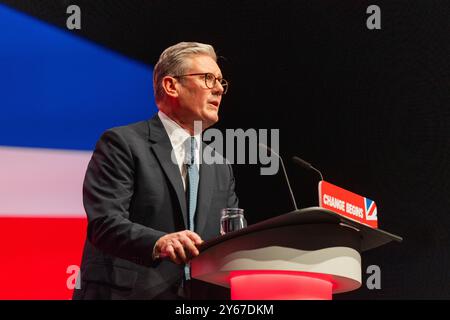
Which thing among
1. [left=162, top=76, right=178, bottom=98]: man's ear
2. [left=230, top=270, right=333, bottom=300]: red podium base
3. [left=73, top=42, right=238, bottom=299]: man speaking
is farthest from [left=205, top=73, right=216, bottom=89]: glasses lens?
[left=230, top=270, right=333, bottom=300]: red podium base

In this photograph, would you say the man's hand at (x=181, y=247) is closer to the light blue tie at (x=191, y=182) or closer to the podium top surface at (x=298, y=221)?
the podium top surface at (x=298, y=221)

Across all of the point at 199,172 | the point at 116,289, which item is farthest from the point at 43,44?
the point at 116,289

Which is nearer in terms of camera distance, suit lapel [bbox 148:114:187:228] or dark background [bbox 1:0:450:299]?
suit lapel [bbox 148:114:187:228]

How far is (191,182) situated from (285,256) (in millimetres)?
683

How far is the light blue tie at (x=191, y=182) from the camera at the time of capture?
2279 mm

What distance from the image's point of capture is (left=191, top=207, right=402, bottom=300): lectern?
1.73 m

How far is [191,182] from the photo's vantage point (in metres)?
2.34

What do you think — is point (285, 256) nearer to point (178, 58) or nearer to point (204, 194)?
point (204, 194)

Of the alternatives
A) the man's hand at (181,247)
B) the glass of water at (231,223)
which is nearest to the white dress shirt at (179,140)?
the glass of water at (231,223)

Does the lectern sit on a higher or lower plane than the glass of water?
lower

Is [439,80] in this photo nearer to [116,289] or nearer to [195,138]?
[195,138]

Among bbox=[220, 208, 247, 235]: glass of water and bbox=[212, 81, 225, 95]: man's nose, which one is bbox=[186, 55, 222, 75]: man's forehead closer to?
bbox=[212, 81, 225, 95]: man's nose

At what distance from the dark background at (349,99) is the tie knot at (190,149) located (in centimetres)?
100
